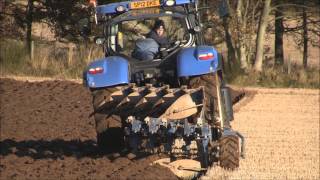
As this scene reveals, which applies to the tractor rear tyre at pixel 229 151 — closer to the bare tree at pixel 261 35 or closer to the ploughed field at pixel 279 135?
the ploughed field at pixel 279 135

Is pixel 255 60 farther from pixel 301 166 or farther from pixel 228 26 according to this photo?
pixel 301 166

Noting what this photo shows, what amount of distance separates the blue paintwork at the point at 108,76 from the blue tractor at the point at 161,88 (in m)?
0.01

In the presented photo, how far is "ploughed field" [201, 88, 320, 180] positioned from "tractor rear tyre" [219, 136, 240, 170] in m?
0.11

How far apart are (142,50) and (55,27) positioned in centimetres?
1697

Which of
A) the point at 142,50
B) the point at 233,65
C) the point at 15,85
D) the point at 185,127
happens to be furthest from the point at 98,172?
the point at 233,65

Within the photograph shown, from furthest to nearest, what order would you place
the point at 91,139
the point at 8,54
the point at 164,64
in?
1. the point at 8,54
2. the point at 91,139
3. the point at 164,64

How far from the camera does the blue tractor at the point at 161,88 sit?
32.4 feet

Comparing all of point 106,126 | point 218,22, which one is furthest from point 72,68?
point 106,126

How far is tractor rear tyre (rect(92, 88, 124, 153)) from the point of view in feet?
33.7

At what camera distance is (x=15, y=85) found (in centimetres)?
2028

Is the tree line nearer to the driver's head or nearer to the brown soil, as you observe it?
the brown soil

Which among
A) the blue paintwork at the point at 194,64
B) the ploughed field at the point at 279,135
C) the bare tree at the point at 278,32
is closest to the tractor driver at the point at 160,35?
the blue paintwork at the point at 194,64

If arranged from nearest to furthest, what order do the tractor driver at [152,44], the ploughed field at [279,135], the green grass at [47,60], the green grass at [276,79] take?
the ploughed field at [279,135]
the tractor driver at [152,44]
the green grass at [47,60]
the green grass at [276,79]

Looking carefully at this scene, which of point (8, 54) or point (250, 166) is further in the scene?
point (8, 54)
